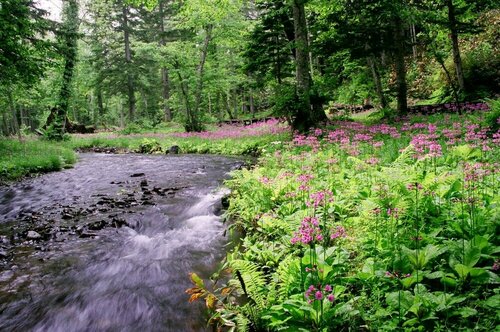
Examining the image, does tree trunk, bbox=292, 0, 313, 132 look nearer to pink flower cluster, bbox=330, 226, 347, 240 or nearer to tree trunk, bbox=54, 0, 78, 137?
pink flower cluster, bbox=330, 226, 347, 240

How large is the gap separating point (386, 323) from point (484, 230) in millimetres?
1593

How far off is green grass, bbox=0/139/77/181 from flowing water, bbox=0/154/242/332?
1.90 meters

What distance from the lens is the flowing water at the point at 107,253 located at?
389cm

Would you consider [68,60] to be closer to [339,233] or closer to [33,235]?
[33,235]

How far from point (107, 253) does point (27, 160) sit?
33.3 ft

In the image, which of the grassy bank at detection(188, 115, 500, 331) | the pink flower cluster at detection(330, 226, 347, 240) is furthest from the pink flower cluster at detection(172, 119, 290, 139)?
the pink flower cluster at detection(330, 226, 347, 240)

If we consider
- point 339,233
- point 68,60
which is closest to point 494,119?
point 339,233

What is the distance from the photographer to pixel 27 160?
13.2m

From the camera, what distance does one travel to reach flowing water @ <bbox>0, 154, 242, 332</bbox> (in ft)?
12.8

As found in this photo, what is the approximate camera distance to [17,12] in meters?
13.9

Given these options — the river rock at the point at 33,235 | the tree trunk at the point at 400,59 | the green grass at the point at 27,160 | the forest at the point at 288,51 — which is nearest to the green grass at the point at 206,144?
the forest at the point at 288,51

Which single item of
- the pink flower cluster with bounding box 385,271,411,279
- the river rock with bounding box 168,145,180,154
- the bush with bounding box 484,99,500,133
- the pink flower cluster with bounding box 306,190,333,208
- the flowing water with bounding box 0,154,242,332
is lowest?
the flowing water with bounding box 0,154,242,332

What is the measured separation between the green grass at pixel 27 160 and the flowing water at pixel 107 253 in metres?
1.90

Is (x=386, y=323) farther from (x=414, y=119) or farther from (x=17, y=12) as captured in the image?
(x=17, y=12)
